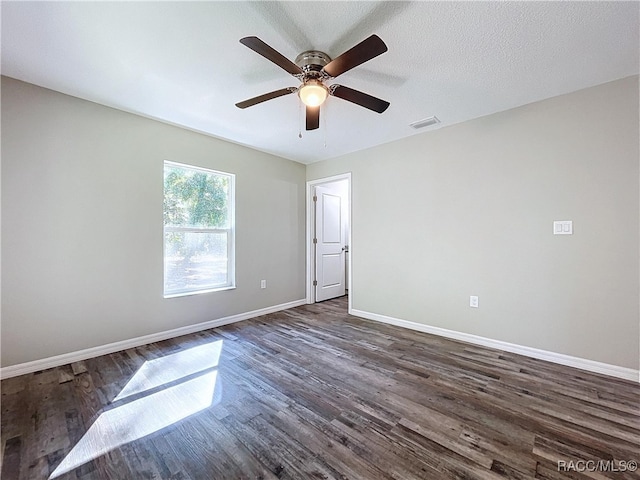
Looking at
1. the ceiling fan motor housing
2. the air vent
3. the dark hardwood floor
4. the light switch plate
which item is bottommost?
the dark hardwood floor

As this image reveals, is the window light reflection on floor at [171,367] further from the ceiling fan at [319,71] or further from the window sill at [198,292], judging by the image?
the ceiling fan at [319,71]

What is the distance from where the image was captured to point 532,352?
2.56 meters

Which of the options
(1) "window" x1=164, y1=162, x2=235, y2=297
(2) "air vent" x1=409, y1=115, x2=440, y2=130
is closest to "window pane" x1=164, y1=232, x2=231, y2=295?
(1) "window" x1=164, y1=162, x2=235, y2=297

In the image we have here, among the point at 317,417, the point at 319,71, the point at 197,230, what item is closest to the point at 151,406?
the point at 317,417

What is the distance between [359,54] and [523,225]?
7.53 feet

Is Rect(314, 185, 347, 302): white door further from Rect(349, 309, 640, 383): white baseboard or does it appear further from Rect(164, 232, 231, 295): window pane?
Rect(164, 232, 231, 295): window pane

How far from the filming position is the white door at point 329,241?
481 cm

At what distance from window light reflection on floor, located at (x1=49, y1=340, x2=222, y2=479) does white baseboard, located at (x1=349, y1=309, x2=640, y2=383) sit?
2368mm

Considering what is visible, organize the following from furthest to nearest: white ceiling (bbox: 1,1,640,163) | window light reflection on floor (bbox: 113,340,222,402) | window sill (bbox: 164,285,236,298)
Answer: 1. window sill (bbox: 164,285,236,298)
2. window light reflection on floor (bbox: 113,340,222,402)
3. white ceiling (bbox: 1,1,640,163)

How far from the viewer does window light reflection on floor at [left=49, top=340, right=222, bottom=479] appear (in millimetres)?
1452

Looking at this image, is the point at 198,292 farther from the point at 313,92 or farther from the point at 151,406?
the point at 313,92

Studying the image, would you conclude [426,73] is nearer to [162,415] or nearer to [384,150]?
[384,150]

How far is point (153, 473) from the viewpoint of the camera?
129 cm

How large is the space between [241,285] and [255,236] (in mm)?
737
